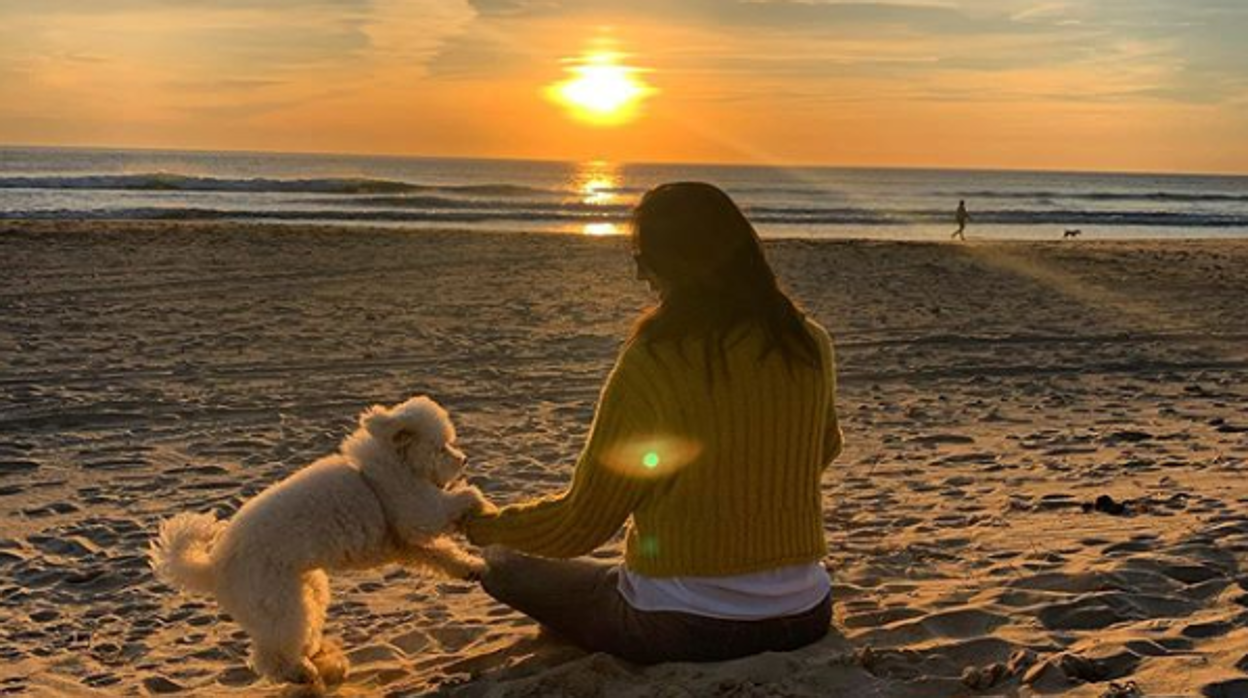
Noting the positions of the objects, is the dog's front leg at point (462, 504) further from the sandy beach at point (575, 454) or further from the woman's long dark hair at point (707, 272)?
the woman's long dark hair at point (707, 272)

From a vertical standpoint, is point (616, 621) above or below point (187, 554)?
below

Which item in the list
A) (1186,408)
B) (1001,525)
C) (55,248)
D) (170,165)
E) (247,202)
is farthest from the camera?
(170,165)

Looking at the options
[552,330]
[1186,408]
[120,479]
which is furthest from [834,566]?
[552,330]

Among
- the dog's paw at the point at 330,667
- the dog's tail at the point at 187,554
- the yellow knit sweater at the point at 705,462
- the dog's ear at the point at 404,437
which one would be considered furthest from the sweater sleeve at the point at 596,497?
the dog's tail at the point at 187,554

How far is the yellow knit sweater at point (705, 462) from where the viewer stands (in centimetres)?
338

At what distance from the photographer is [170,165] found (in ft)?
289

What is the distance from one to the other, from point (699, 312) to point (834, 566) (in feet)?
6.70

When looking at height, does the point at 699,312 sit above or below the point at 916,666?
above

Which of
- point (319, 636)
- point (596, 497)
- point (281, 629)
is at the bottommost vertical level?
point (319, 636)

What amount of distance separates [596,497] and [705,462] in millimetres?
350

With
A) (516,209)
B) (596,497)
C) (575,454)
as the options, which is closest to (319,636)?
(596,497)

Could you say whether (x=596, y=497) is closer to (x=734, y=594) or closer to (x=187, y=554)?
(x=734, y=594)

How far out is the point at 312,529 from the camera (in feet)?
12.5

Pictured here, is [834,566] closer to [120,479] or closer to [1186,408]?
[120,479]
